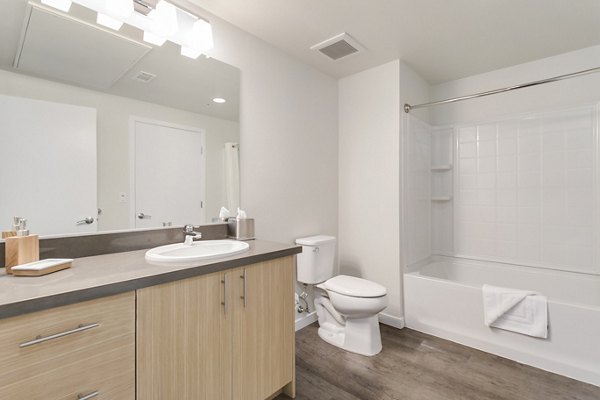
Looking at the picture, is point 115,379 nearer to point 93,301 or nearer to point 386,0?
point 93,301

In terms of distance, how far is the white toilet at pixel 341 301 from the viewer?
2.02 metres

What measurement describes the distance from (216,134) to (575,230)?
9.73ft

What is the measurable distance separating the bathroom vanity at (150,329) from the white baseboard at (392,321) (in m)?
1.25

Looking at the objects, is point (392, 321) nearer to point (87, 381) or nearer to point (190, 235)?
point (190, 235)

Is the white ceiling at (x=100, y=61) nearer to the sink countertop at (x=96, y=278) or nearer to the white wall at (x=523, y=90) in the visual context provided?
the sink countertop at (x=96, y=278)

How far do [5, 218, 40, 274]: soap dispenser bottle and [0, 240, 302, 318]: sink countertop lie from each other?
6 cm

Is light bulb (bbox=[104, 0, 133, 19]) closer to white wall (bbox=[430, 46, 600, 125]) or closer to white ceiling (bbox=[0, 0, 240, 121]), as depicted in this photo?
white ceiling (bbox=[0, 0, 240, 121])

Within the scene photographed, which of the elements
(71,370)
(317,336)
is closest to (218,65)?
(71,370)

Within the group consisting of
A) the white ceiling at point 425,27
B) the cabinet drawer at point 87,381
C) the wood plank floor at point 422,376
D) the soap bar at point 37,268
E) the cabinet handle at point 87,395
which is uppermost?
the white ceiling at point 425,27

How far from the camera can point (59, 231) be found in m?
1.31

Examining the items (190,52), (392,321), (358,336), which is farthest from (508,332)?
(190,52)

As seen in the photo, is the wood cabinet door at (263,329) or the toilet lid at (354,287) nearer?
the wood cabinet door at (263,329)

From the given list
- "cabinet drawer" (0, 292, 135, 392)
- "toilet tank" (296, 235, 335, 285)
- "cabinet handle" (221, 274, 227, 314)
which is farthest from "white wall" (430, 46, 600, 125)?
"cabinet drawer" (0, 292, 135, 392)

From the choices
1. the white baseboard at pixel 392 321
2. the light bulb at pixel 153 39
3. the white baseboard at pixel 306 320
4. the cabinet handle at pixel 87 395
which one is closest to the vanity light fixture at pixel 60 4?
the light bulb at pixel 153 39
